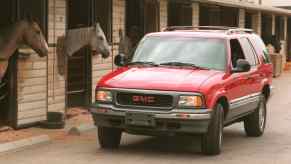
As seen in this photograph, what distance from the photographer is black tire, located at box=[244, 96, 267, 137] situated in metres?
13.3

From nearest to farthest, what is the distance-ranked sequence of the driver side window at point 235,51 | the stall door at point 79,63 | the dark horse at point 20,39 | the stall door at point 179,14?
1. the driver side window at point 235,51
2. the dark horse at point 20,39
3. the stall door at point 79,63
4. the stall door at point 179,14

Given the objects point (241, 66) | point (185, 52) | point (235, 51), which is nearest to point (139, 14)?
point (235, 51)

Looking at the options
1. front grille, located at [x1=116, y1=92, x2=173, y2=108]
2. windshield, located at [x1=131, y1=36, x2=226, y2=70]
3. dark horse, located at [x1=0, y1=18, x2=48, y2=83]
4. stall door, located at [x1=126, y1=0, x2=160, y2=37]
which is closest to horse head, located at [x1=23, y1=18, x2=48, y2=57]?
dark horse, located at [x1=0, y1=18, x2=48, y2=83]

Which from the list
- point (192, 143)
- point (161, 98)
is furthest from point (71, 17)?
point (161, 98)

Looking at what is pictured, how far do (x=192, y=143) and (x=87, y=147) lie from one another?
178cm

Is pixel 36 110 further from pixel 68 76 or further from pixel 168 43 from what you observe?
pixel 168 43

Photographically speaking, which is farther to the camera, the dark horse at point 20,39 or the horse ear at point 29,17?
the horse ear at point 29,17

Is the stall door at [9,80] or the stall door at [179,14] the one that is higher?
the stall door at [179,14]

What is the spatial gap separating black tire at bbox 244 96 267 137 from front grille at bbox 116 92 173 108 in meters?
3.17

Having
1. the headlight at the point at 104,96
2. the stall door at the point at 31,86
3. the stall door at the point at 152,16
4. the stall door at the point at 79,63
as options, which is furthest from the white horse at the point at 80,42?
the stall door at the point at 152,16

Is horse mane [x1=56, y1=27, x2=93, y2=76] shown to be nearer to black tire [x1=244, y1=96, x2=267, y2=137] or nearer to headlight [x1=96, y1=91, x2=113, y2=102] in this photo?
black tire [x1=244, y1=96, x2=267, y2=137]

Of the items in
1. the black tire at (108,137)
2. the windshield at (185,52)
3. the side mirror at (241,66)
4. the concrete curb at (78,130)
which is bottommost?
the concrete curb at (78,130)

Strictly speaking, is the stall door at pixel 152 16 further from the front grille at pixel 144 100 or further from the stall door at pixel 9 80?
the front grille at pixel 144 100

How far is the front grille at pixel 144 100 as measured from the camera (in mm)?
10477
